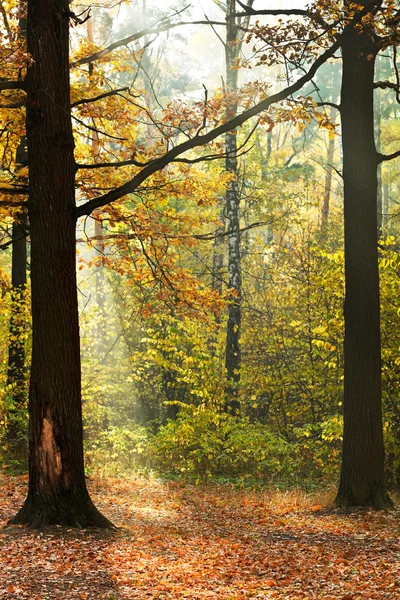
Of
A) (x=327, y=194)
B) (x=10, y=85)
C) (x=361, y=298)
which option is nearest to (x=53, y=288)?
(x=10, y=85)

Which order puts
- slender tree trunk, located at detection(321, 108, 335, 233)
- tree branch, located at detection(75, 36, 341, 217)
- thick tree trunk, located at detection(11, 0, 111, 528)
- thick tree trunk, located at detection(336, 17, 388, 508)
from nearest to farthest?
thick tree trunk, located at detection(11, 0, 111, 528), tree branch, located at detection(75, 36, 341, 217), thick tree trunk, located at detection(336, 17, 388, 508), slender tree trunk, located at detection(321, 108, 335, 233)

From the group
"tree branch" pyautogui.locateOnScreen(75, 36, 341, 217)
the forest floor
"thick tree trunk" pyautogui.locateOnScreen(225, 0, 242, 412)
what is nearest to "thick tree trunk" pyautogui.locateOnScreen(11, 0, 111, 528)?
"tree branch" pyautogui.locateOnScreen(75, 36, 341, 217)

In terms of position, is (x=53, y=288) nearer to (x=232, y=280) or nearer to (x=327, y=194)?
(x=232, y=280)

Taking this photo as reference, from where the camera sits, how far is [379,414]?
28.7 feet

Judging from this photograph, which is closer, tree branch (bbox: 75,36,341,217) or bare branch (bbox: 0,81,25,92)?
bare branch (bbox: 0,81,25,92)

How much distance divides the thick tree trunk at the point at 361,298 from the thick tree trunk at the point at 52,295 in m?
3.41

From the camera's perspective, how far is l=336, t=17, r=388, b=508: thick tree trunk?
8633 mm

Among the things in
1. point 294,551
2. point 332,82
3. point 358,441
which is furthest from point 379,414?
point 332,82

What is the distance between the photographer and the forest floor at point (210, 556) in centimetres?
536

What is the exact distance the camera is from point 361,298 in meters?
8.72

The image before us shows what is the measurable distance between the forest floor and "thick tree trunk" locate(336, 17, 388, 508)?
53 cm

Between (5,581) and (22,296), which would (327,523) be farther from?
(22,296)

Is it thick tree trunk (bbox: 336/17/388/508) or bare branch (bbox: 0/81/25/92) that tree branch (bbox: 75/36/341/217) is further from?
bare branch (bbox: 0/81/25/92)

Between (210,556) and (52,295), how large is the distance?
123 inches
